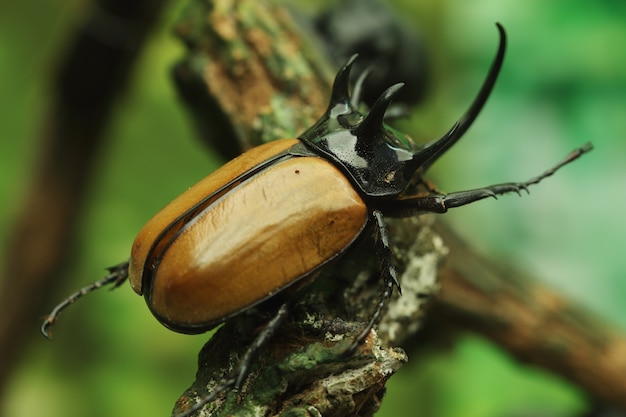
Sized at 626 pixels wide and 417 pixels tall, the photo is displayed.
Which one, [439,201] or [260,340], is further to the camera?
[439,201]

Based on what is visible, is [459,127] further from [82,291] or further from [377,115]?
[82,291]

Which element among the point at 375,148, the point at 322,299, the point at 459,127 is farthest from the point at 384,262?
the point at 459,127

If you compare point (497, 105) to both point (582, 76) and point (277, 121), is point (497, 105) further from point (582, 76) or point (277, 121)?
point (277, 121)

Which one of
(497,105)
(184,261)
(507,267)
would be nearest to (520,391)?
(507,267)

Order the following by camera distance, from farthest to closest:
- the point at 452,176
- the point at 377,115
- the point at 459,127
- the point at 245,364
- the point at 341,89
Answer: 1. the point at 452,176
2. the point at 341,89
3. the point at 459,127
4. the point at 377,115
5. the point at 245,364

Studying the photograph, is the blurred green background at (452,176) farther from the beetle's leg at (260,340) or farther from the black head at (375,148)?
the beetle's leg at (260,340)

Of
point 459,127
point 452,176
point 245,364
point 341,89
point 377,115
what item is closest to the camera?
point 245,364

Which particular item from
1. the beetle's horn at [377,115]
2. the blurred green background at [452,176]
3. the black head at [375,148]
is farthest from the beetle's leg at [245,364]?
the blurred green background at [452,176]
